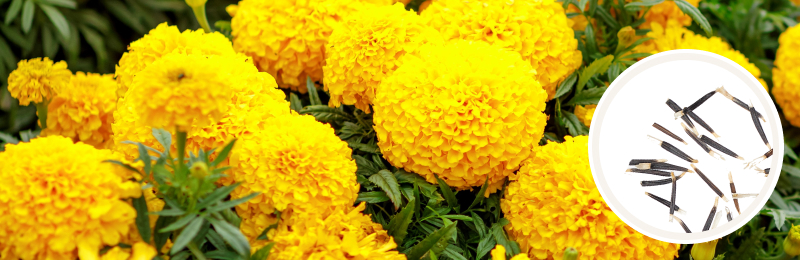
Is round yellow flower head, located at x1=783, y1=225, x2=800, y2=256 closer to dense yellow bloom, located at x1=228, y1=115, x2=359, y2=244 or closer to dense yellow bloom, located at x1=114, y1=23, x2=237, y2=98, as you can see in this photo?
dense yellow bloom, located at x1=228, y1=115, x2=359, y2=244

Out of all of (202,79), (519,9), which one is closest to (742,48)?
(519,9)

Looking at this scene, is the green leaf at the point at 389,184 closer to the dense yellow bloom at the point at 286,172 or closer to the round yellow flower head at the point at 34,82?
the dense yellow bloom at the point at 286,172

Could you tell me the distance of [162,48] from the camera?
3.62ft

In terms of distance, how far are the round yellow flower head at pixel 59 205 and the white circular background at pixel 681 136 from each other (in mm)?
726

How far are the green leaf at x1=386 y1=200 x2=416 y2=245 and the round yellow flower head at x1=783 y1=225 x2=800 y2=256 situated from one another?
0.68m

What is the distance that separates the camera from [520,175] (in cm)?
104

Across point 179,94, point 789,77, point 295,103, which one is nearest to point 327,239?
point 179,94

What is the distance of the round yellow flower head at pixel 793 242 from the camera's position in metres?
1.02

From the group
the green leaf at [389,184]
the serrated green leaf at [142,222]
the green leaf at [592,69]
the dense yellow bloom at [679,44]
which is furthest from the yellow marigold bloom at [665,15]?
the serrated green leaf at [142,222]

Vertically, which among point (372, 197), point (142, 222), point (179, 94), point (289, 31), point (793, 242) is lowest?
point (793, 242)

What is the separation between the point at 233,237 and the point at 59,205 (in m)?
0.24

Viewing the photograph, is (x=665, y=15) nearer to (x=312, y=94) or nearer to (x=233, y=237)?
(x=312, y=94)

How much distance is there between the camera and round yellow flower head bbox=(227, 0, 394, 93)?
3.92 feet

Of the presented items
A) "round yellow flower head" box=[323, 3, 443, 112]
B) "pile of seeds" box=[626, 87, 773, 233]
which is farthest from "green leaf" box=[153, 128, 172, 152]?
"pile of seeds" box=[626, 87, 773, 233]
